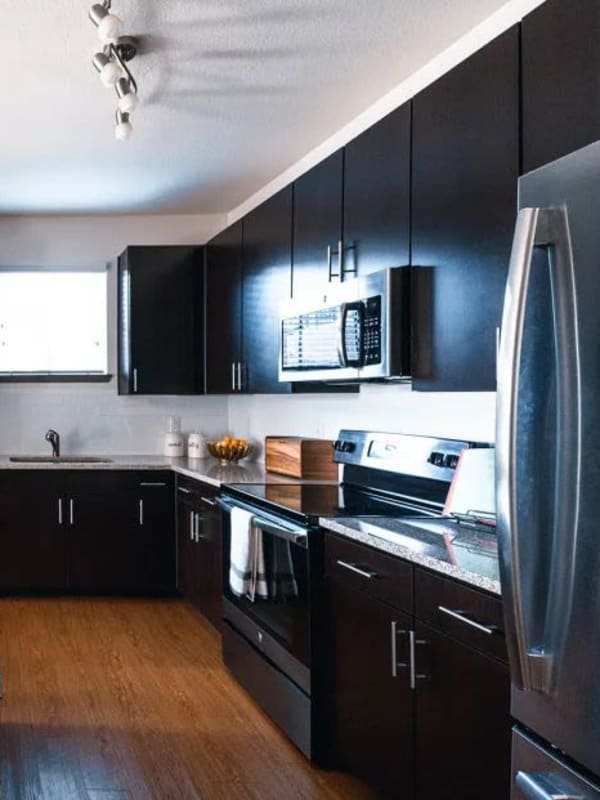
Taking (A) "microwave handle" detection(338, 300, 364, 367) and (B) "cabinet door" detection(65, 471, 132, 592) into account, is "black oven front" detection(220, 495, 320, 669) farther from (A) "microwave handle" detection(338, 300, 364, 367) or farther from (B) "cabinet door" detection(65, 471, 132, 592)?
(B) "cabinet door" detection(65, 471, 132, 592)

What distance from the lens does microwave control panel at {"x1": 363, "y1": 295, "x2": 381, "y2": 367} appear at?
3.08 m

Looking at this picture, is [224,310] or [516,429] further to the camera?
[224,310]

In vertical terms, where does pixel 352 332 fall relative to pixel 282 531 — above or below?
above

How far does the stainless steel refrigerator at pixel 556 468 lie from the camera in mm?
1330

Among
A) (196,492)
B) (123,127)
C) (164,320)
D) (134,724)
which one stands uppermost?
(123,127)

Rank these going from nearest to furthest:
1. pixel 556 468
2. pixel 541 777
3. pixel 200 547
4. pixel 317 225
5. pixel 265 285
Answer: pixel 556 468 < pixel 541 777 < pixel 317 225 < pixel 265 285 < pixel 200 547

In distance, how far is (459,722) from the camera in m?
2.11

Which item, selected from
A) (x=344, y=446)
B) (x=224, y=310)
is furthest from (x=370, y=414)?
(x=224, y=310)

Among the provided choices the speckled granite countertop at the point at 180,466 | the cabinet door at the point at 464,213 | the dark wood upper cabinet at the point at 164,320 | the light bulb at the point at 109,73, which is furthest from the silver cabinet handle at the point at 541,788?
the dark wood upper cabinet at the point at 164,320

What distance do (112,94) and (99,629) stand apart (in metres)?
2.68

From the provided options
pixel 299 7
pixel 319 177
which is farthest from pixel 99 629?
pixel 299 7

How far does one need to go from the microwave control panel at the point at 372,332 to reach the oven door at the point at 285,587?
2.01 feet

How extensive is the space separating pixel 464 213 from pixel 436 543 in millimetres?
918

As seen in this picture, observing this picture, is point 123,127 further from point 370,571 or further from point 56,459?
point 56,459
